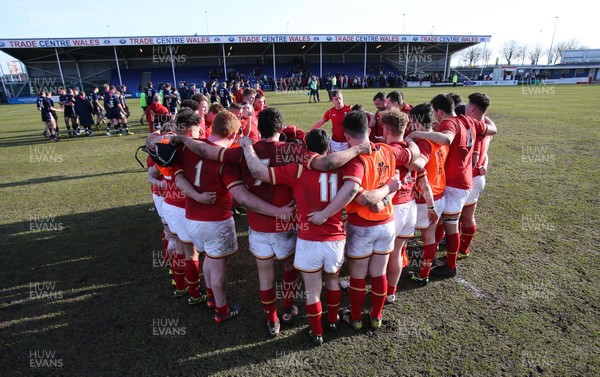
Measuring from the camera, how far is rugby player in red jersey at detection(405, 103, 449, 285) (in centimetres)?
363

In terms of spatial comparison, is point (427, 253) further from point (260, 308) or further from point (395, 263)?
point (260, 308)

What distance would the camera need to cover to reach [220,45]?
1777 inches

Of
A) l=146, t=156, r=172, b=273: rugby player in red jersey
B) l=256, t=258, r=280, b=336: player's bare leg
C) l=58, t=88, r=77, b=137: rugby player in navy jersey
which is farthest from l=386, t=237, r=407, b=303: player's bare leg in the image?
l=58, t=88, r=77, b=137: rugby player in navy jersey

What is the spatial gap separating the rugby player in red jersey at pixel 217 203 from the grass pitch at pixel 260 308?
0.77 metres

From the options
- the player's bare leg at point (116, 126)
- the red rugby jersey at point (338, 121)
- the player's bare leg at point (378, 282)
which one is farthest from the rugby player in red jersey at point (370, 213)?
the player's bare leg at point (116, 126)

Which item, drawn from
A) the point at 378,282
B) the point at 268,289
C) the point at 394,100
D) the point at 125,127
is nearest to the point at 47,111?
the point at 125,127

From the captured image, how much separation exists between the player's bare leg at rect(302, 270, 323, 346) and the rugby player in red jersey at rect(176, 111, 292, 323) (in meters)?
0.66

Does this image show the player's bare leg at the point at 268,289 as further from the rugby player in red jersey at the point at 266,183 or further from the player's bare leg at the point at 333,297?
the player's bare leg at the point at 333,297

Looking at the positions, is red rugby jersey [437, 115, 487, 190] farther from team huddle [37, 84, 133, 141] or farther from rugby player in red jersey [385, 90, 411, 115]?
team huddle [37, 84, 133, 141]

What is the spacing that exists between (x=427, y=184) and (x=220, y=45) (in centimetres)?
4761

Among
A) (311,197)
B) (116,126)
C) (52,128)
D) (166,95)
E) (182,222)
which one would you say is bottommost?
(116,126)

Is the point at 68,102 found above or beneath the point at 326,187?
above

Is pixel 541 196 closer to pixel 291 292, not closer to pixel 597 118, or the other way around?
pixel 291 292

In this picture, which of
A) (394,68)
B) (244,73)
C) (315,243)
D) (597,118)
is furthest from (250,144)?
(394,68)
